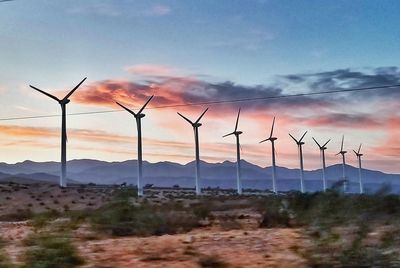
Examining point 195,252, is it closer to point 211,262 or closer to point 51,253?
point 211,262

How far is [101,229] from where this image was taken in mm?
26000

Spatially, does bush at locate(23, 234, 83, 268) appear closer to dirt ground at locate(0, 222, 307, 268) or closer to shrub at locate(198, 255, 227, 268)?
dirt ground at locate(0, 222, 307, 268)

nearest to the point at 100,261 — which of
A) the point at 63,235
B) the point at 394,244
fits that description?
the point at 63,235

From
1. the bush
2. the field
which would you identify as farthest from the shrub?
the bush

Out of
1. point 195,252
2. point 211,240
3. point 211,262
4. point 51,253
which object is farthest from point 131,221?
point 51,253

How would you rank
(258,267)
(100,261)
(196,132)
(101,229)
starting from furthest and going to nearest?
(196,132), (101,229), (100,261), (258,267)

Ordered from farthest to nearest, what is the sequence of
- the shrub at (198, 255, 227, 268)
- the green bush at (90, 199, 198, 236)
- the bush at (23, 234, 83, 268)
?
1. the green bush at (90, 199, 198, 236)
2. the shrub at (198, 255, 227, 268)
3. the bush at (23, 234, 83, 268)

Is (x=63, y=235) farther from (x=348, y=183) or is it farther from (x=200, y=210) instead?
(x=200, y=210)

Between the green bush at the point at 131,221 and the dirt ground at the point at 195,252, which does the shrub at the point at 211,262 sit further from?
the green bush at the point at 131,221

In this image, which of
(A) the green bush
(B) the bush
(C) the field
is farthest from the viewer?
(A) the green bush

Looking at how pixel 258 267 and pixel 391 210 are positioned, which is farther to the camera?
pixel 391 210

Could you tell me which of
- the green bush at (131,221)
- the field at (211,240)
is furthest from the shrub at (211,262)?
the green bush at (131,221)

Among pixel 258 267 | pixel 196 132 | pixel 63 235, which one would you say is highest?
pixel 196 132

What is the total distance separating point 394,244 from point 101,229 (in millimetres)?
13222
